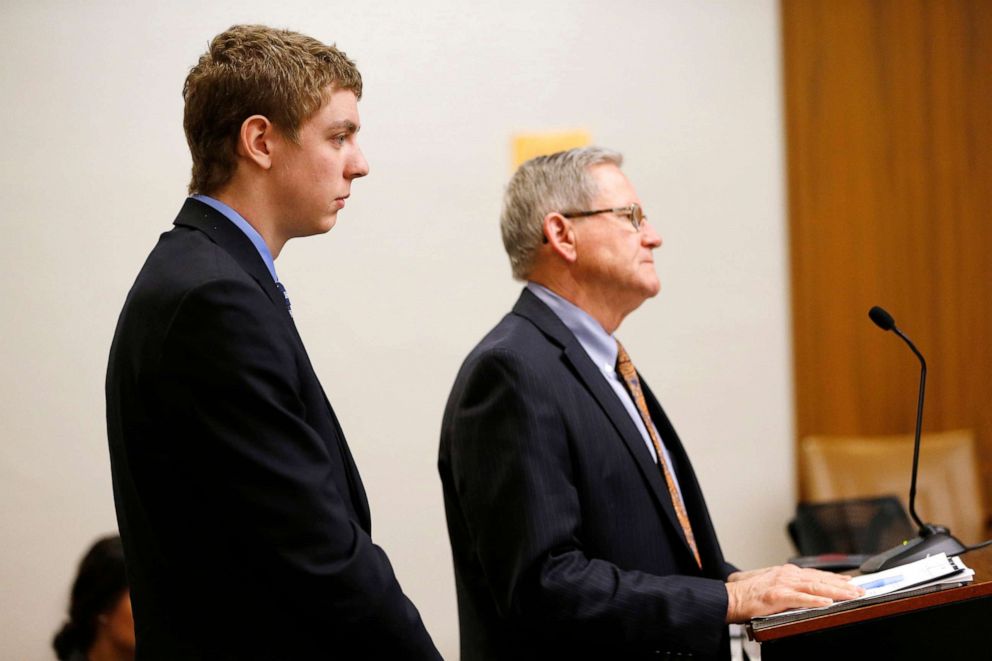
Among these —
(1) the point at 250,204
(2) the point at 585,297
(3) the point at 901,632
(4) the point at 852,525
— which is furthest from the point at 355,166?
(4) the point at 852,525

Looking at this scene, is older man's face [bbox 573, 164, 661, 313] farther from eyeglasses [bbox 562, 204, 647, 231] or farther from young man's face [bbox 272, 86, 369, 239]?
young man's face [bbox 272, 86, 369, 239]

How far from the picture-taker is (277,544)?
1.23m

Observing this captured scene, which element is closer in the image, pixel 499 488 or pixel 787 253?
pixel 499 488

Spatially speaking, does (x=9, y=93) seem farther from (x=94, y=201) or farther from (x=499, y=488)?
(x=499, y=488)

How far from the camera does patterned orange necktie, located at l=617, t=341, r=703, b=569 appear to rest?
6.61 feet

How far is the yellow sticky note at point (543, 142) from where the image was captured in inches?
158

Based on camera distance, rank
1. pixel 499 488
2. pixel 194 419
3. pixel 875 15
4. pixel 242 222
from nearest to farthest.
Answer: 1. pixel 194 419
2. pixel 242 222
3. pixel 499 488
4. pixel 875 15

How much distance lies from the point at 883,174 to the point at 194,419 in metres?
3.73

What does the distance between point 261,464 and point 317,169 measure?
42 centimetres

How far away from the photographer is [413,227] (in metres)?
3.92

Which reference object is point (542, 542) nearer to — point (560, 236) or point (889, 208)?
point (560, 236)

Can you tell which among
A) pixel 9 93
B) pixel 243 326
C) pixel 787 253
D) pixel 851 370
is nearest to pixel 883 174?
pixel 787 253

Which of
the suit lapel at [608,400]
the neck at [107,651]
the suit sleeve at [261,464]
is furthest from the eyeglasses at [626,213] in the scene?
the neck at [107,651]

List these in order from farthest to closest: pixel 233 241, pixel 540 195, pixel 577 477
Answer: pixel 540 195 < pixel 577 477 < pixel 233 241
